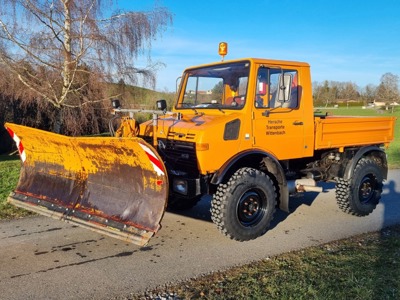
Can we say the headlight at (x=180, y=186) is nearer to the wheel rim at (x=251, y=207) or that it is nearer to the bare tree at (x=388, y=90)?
the wheel rim at (x=251, y=207)

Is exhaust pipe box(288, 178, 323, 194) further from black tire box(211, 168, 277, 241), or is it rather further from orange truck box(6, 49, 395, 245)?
black tire box(211, 168, 277, 241)

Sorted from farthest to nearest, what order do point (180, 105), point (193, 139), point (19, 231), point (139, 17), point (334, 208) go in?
point (139, 17), point (334, 208), point (180, 105), point (19, 231), point (193, 139)

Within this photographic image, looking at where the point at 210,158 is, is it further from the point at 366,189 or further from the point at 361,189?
the point at 366,189

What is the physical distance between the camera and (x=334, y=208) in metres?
7.23

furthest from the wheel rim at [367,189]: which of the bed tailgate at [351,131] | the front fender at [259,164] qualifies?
the front fender at [259,164]

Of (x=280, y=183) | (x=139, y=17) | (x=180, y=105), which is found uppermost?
(x=139, y=17)

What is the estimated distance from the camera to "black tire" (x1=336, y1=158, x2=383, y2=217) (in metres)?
6.61

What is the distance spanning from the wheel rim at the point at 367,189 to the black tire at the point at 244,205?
225 centimetres

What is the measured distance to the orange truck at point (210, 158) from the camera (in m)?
4.92

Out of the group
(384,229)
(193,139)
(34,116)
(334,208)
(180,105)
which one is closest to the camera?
(193,139)

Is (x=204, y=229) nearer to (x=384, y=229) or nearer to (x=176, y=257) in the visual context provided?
Answer: (x=176, y=257)

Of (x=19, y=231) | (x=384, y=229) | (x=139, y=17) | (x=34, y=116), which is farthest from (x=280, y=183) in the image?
(x=34, y=116)

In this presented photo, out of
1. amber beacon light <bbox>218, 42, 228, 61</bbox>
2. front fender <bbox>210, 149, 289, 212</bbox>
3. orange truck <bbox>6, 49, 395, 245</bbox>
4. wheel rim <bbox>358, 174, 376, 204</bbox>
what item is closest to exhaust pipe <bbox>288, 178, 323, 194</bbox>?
orange truck <bbox>6, 49, 395, 245</bbox>

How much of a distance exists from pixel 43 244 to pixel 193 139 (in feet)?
7.59
